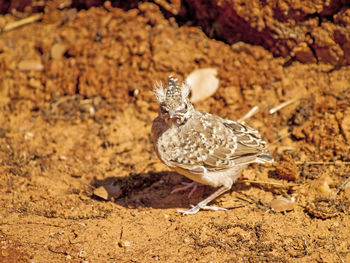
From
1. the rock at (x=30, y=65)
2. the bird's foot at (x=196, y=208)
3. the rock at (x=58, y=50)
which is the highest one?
the rock at (x=58, y=50)

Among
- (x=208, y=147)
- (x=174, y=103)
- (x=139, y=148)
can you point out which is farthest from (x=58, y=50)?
(x=208, y=147)

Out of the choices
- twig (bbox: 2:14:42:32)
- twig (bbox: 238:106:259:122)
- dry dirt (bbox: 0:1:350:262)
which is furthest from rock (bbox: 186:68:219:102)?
twig (bbox: 2:14:42:32)

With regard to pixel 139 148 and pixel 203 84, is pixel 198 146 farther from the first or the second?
pixel 203 84

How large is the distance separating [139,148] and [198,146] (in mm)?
2054

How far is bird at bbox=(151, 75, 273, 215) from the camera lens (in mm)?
6211

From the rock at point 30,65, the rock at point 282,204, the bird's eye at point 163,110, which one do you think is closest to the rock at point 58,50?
the rock at point 30,65

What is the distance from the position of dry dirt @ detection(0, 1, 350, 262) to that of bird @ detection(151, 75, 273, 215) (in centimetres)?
60

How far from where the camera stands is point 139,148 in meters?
8.06

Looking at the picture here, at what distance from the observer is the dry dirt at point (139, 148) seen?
5699 mm

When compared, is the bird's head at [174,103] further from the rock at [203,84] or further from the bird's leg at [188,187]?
the rock at [203,84]

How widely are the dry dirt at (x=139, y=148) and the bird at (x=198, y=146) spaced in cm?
60

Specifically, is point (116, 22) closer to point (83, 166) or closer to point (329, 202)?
point (83, 166)

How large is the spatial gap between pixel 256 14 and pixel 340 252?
4.98m

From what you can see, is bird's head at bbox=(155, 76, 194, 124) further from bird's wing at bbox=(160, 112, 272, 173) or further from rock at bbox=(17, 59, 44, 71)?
rock at bbox=(17, 59, 44, 71)
